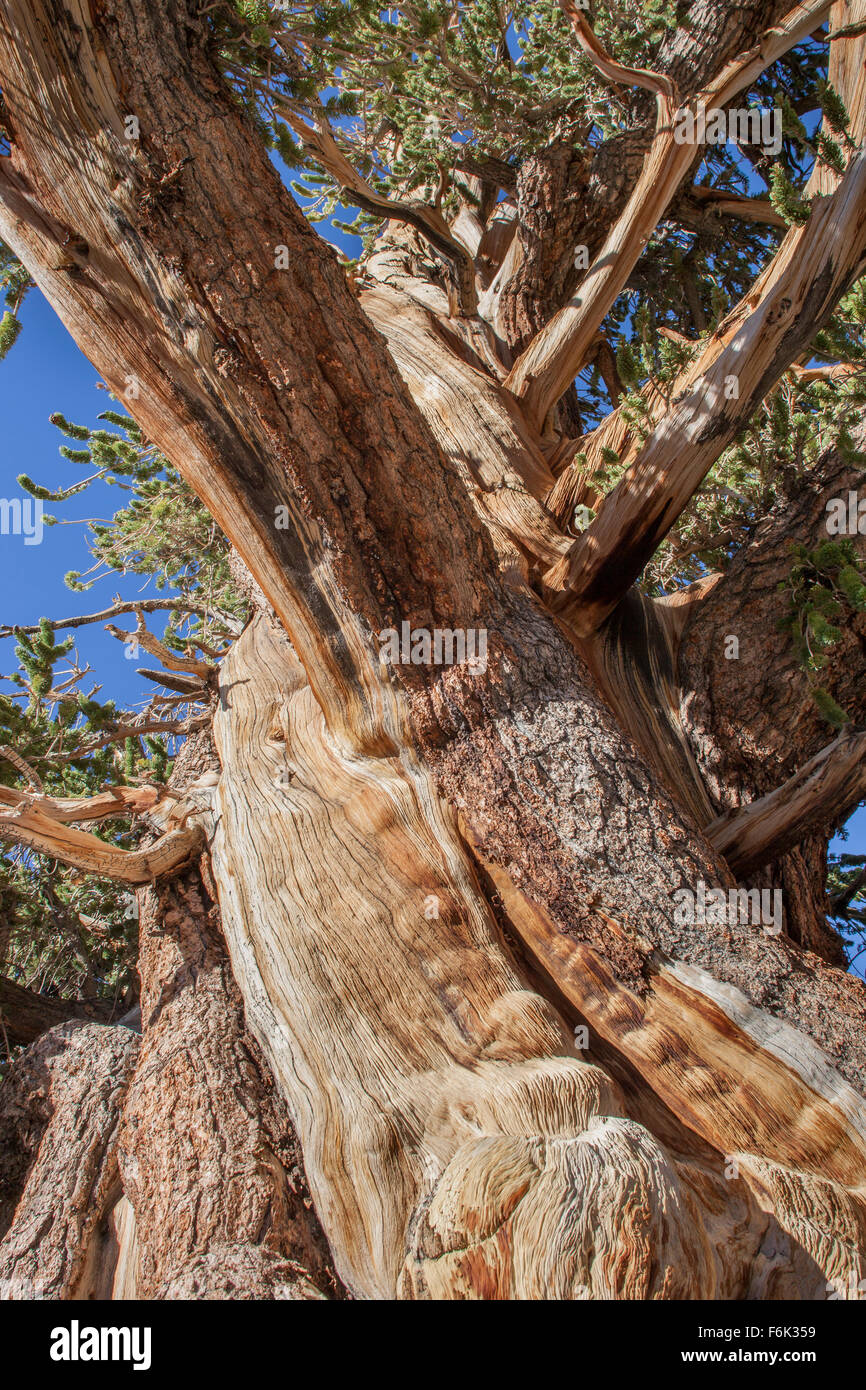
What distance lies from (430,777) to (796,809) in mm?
1381

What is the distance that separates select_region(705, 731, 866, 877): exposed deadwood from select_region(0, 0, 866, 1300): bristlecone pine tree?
0.02 metres

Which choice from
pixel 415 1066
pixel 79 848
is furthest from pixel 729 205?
pixel 415 1066

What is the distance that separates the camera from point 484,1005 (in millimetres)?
2574

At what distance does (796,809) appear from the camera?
3.21 m

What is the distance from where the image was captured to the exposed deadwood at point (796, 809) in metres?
3.14

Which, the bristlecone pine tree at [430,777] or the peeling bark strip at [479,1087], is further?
the bristlecone pine tree at [430,777]

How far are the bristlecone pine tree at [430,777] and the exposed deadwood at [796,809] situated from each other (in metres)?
0.02

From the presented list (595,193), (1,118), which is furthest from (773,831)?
(595,193)

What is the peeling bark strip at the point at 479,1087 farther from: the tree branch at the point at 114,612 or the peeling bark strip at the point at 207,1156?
the tree branch at the point at 114,612

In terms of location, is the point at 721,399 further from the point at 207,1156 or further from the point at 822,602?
the point at 207,1156

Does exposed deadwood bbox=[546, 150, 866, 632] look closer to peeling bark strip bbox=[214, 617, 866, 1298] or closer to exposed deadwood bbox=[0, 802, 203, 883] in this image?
peeling bark strip bbox=[214, 617, 866, 1298]

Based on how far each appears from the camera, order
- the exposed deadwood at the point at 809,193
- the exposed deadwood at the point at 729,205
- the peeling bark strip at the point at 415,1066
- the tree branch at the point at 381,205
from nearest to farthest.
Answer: the peeling bark strip at the point at 415,1066, the exposed deadwood at the point at 809,193, the tree branch at the point at 381,205, the exposed deadwood at the point at 729,205

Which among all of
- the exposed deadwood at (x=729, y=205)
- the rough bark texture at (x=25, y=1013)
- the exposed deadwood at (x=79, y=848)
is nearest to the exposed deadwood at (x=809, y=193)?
the exposed deadwood at (x=729, y=205)

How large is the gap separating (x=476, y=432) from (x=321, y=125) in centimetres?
160
